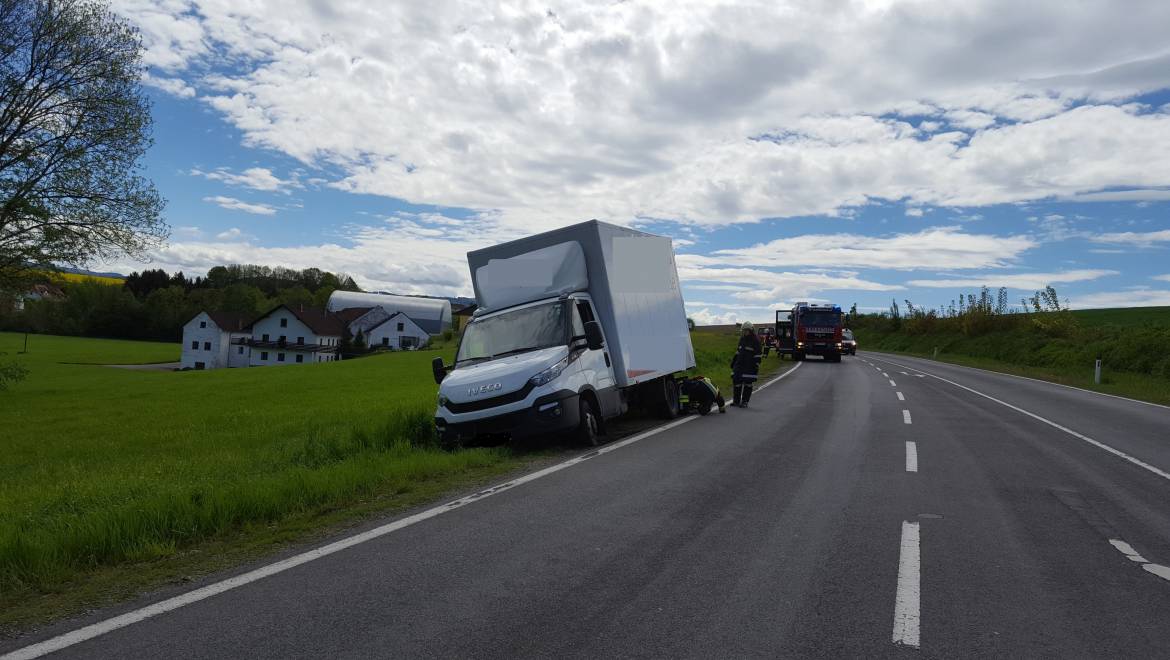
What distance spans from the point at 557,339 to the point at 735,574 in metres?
6.28

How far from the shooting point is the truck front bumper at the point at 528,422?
32.1ft

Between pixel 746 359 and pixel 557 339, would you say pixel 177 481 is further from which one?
pixel 746 359

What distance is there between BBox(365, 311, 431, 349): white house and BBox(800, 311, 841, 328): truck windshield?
66.6 meters

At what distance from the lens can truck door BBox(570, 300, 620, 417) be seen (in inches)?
430

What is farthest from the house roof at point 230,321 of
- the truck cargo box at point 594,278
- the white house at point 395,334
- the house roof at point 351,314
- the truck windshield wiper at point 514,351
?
the truck windshield wiper at point 514,351

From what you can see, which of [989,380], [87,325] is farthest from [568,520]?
[87,325]

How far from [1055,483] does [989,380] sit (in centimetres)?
2243

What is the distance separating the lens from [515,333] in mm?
11336

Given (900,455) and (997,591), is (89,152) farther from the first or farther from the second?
(997,591)

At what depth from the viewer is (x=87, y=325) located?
99.6 meters

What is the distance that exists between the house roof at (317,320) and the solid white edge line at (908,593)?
291ft

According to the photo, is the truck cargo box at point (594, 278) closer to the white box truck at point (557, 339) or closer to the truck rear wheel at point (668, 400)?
the white box truck at point (557, 339)

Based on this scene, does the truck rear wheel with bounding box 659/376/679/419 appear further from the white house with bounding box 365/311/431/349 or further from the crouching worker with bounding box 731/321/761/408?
the white house with bounding box 365/311/431/349

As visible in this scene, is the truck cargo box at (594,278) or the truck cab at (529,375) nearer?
the truck cab at (529,375)
